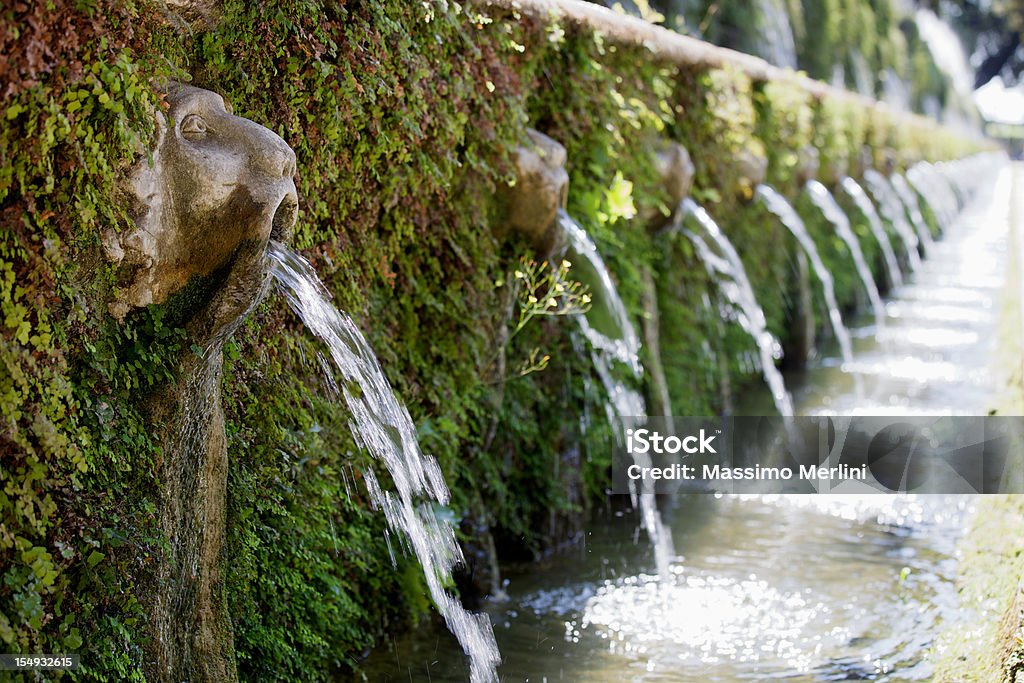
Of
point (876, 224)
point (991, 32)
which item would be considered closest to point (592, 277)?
A: point (876, 224)

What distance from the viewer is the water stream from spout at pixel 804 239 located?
436 inches

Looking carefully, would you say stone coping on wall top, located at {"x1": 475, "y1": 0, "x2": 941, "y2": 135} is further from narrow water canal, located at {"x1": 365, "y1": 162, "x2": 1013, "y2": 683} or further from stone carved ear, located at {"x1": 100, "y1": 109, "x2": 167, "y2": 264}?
narrow water canal, located at {"x1": 365, "y1": 162, "x2": 1013, "y2": 683}

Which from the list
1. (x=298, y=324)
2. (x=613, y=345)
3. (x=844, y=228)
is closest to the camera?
(x=298, y=324)

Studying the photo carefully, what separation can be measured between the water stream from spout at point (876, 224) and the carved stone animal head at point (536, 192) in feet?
33.6

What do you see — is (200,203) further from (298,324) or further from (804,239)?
(804,239)

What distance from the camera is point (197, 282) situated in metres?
3.73

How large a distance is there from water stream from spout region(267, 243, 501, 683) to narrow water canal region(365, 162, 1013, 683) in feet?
0.43

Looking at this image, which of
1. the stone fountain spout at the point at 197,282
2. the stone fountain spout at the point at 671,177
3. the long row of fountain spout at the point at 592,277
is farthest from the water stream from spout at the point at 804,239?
the stone fountain spout at the point at 197,282

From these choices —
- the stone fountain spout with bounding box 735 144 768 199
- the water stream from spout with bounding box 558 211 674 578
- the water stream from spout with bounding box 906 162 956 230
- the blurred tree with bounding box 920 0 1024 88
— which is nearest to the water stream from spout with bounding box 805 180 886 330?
the stone fountain spout with bounding box 735 144 768 199

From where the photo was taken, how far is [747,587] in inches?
238

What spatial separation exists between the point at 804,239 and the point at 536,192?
21.1ft

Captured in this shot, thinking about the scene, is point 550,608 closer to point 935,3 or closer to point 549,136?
point 549,136

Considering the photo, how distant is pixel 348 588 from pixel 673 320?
4372mm

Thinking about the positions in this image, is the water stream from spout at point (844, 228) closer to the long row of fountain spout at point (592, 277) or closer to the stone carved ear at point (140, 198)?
the long row of fountain spout at point (592, 277)
